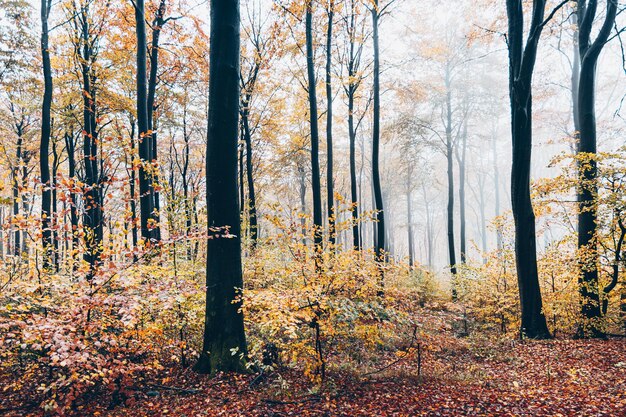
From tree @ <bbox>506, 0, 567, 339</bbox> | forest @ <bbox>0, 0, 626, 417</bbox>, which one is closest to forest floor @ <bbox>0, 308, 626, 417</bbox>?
forest @ <bbox>0, 0, 626, 417</bbox>

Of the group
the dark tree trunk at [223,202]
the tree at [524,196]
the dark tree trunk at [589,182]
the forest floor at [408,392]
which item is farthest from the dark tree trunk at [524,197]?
the dark tree trunk at [223,202]

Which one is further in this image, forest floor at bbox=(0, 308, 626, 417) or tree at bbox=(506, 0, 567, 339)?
tree at bbox=(506, 0, 567, 339)

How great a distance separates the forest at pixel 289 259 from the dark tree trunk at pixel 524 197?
0.05 metres

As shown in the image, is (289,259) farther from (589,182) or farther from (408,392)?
(589,182)

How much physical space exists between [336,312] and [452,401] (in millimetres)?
2006

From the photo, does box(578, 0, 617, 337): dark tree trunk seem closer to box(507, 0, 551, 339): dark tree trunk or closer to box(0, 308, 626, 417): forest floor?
box(507, 0, 551, 339): dark tree trunk

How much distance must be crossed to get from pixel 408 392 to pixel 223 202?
4.00 m

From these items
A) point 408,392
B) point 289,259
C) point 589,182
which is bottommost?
point 408,392

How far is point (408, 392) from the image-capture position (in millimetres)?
4809

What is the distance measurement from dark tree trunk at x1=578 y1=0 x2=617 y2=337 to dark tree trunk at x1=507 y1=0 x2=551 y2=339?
3.09 ft

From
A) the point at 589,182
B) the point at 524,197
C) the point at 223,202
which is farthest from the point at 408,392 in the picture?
the point at 589,182

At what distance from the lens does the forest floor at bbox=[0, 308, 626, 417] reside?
4.16m

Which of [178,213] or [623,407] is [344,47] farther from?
[623,407]

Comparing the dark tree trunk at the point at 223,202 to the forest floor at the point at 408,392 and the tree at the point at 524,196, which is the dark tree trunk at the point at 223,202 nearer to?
the forest floor at the point at 408,392
